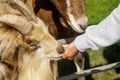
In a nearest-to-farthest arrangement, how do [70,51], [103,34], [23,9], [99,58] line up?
[103,34]
[70,51]
[23,9]
[99,58]

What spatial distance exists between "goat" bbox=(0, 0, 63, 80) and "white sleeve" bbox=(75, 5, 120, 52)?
0.53 metres

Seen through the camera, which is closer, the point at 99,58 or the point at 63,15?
the point at 63,15

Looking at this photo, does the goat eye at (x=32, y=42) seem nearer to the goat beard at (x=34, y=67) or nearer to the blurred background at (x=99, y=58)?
the goat beard at (x=34, y=67)

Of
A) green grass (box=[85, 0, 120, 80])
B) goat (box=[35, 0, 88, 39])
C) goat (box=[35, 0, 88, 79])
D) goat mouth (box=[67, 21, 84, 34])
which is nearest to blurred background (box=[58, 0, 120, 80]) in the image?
green grass (box=[85, 0, 120, 80])

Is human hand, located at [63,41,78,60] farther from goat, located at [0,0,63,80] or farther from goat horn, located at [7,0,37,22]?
goat horn, located at [7,0,37,22]

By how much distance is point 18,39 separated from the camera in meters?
4.59

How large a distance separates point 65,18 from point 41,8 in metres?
0.37

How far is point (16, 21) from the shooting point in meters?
4.52

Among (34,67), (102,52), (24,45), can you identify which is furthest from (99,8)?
(24,45)

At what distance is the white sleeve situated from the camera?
3951 millimetres

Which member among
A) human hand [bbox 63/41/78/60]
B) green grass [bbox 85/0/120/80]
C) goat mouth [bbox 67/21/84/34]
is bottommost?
green grass [bbox 85/0/120/80]

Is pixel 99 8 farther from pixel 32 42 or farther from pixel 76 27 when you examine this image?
pixel 32 42

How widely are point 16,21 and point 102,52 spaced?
3169mm

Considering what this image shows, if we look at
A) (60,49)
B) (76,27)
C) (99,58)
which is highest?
(60,49)
